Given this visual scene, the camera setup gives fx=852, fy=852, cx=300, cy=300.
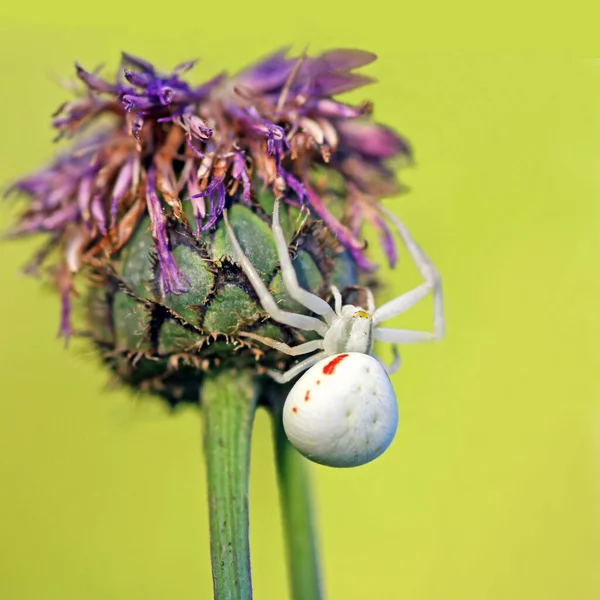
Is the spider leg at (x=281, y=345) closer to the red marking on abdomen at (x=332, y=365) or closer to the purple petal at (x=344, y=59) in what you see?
the red marking on abdomen at (x=332, y=365)

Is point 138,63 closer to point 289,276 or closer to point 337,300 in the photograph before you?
point 289,276

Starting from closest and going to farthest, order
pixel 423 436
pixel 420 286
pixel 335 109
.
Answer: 1. pixel 335 109
2. pixel 420 286
3. pixel 423 436

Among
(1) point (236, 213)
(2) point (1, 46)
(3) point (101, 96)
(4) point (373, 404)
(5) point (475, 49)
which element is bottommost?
(4) point (373, 404)

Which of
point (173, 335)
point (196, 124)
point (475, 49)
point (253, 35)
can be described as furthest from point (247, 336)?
point (475, 49)

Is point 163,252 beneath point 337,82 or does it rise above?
beneath

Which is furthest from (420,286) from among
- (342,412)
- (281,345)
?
(342,412)

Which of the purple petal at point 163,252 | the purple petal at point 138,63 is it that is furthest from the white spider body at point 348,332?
the purple petal at point 138,63

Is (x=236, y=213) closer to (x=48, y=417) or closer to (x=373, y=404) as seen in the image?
(x=373, y=404)
